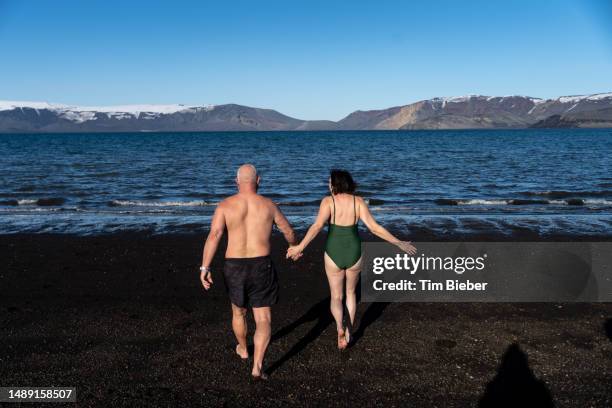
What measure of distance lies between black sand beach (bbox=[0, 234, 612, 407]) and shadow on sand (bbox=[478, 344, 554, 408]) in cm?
2

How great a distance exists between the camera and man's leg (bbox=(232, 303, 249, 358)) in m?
5.13

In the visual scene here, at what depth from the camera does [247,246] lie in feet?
16.2

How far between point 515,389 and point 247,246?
3092 mm

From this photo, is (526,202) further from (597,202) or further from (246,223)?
(246,223)

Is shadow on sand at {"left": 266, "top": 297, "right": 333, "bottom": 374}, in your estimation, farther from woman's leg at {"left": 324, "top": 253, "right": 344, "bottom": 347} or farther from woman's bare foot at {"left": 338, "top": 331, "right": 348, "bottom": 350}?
woman's leg at {"left": 324, "top": 253, "right": 344, "bottom": 347}

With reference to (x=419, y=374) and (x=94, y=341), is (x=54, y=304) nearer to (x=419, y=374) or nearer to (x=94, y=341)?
(x=94, y=341)

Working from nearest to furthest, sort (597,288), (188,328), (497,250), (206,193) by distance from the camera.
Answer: (188,328), (597,288), (497,250), (206,193)

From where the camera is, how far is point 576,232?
1282cm

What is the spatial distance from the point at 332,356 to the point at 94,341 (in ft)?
9.78

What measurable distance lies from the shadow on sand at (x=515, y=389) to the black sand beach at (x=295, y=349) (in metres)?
0.02

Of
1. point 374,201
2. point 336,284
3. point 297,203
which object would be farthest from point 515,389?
point 297,203

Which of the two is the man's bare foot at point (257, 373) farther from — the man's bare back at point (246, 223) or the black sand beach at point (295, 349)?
the man's bare back at point (246, 223)

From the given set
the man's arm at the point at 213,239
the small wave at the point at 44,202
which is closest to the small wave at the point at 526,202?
the small wave at the point at 44,202

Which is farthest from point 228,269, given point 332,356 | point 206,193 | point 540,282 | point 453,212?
point 206,193
